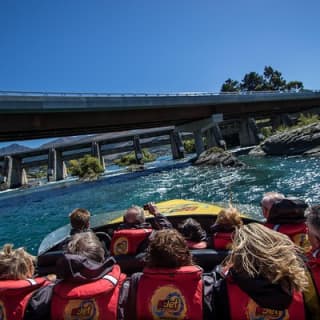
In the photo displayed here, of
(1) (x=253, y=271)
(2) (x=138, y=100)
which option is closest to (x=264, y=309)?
(1) (x=253, y=271)

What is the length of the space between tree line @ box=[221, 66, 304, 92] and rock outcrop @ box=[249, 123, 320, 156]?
71337 mm

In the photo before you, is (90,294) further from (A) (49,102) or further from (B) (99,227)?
(A) (49,102)

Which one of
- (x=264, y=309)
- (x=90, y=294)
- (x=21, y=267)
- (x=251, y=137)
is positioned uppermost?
(x=251, y=137)

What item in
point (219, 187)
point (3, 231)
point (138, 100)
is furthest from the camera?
point (138, 100)

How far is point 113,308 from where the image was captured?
2941 millimetres

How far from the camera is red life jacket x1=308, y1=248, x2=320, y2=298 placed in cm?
292

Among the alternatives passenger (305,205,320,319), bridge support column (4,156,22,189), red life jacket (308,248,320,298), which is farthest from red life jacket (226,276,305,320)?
bridge support column (4,156,22,189)

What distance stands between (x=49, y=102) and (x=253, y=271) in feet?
85.5

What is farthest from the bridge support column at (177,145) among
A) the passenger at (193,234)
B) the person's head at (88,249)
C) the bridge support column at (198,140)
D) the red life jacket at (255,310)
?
the red life jacket at (255,310)

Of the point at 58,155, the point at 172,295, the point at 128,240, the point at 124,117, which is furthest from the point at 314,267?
the point at 58,155

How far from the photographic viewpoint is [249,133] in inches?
2406

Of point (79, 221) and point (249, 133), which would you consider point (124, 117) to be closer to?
point (79, 221)

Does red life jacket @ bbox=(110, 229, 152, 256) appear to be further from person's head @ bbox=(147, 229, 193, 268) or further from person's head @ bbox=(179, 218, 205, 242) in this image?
person's head @ bbox=(147, 229, 193, 268)

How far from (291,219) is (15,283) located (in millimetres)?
3840
